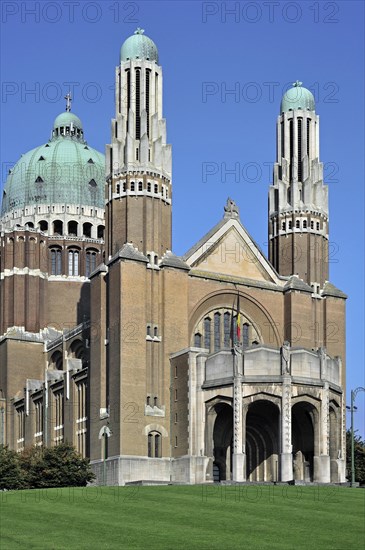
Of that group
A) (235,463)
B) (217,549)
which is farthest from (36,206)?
(217,549)

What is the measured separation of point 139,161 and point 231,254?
11.1 meters

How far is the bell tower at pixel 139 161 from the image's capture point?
302ft

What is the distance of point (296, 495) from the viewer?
220 ft

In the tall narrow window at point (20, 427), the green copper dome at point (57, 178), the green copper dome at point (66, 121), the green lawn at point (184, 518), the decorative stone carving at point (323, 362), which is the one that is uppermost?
the green copper dome at point (66, 121)

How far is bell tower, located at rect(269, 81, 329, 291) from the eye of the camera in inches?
4001

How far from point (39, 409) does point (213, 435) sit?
21.1m

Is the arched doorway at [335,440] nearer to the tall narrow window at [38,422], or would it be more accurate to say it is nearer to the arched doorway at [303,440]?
the arched doorway at [303,440]

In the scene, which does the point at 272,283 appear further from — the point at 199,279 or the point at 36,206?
the point at 36,206

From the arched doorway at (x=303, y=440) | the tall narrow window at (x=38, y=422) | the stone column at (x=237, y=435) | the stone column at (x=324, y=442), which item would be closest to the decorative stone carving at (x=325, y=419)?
the stone column at (x=324, y=442)

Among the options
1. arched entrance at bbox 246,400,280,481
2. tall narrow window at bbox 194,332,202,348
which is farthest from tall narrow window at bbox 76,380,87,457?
arched entrance at bbox 246,400,280,481

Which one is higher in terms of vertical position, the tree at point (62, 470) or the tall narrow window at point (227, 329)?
the tall narrow window at point (227, 329)

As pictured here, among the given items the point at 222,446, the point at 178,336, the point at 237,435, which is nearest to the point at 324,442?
the point at 237,435

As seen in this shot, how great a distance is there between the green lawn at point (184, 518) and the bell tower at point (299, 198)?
109ft

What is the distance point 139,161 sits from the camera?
93.9 metres
